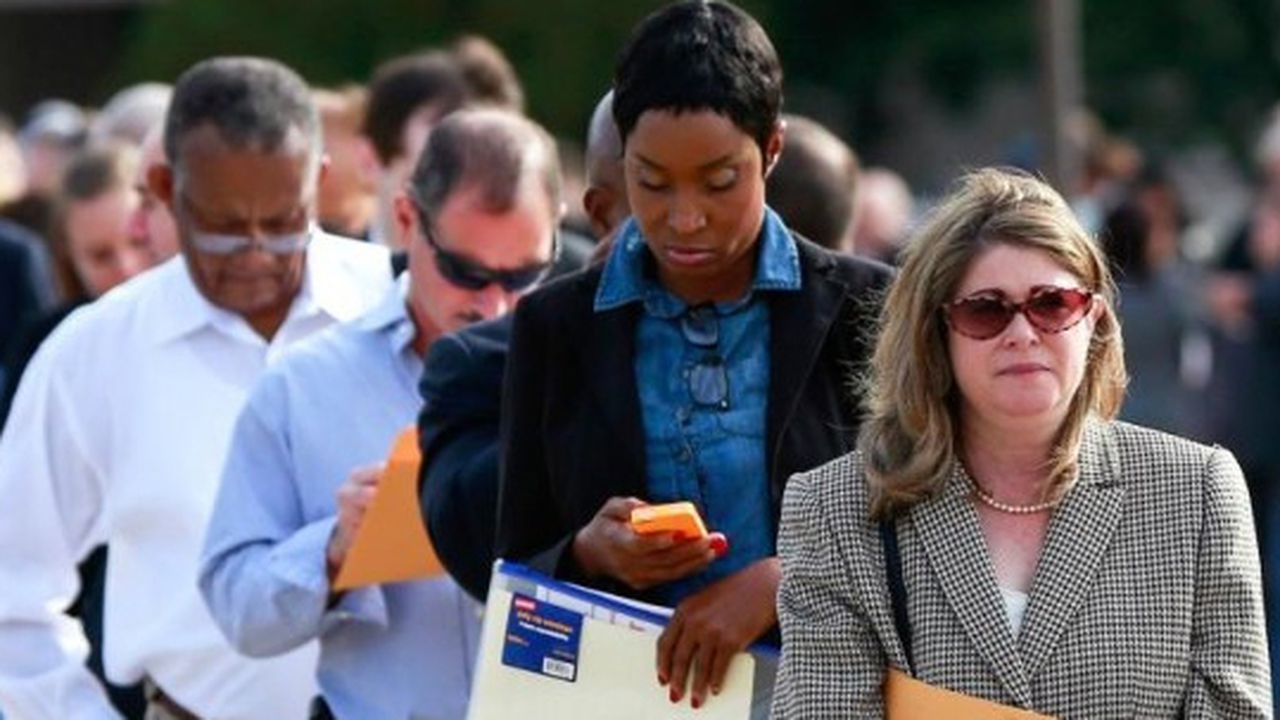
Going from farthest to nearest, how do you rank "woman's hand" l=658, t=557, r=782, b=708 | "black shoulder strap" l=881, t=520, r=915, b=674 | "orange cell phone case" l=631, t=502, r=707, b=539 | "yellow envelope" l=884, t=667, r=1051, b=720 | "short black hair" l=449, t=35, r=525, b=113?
1. "short black hair" l=449, t=35, r=525, b=113
2. "woman's hand" l=658, t=557, r=782, b=708
3. "orange cell phone case" l=631, t=502, r=707, b=539
4. "black shoulder strap" l=881, t=520, r=915, b=674
5. "yellow envelope" l=884, t=667, r=1051, b=720

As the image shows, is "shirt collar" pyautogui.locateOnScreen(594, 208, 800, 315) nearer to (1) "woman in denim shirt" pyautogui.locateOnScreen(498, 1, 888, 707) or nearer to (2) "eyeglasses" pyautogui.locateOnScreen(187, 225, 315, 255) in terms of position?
(1) "woman in denim shirt" pyautogui.locateOnScreen(498, 1, 888, 707)

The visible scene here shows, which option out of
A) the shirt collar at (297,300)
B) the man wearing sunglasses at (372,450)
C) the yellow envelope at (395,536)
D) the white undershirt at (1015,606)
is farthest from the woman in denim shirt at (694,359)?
the shirt collar at (297,300)

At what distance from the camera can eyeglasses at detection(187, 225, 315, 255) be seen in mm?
7289

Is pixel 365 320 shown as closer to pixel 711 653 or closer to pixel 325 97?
pixel 711 653

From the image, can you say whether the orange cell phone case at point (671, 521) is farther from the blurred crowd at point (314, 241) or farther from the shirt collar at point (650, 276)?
the blurred crowd at point (314, 241)

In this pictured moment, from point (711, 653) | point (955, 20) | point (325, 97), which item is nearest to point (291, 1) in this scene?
point (955, 20)

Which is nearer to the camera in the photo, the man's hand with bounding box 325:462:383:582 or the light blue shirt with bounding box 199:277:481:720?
the man's hand with bounding box 325:462:383:582

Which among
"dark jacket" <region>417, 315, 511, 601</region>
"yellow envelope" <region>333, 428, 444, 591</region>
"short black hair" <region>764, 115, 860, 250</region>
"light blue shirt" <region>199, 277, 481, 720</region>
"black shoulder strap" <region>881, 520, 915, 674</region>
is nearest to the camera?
"black shoulder strap" <region>881, 520, 915, 674</region>

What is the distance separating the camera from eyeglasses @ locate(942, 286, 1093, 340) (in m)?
5.18

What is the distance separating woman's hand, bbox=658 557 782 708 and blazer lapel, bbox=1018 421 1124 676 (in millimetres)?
482

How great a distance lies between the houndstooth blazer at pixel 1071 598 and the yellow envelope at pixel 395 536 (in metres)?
1.27

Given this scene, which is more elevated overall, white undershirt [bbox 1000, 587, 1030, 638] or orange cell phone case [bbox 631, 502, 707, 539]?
white undershirt [bbox 1000, 587, 1030, 638]

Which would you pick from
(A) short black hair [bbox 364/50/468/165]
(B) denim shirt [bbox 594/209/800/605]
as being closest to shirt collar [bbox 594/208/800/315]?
(B) denim shirt [bbox 594/209/800/605]

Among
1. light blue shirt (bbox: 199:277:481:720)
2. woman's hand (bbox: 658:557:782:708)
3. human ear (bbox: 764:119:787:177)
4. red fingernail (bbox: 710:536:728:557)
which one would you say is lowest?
light blue shirt (bbox: 199:277:481:720)
